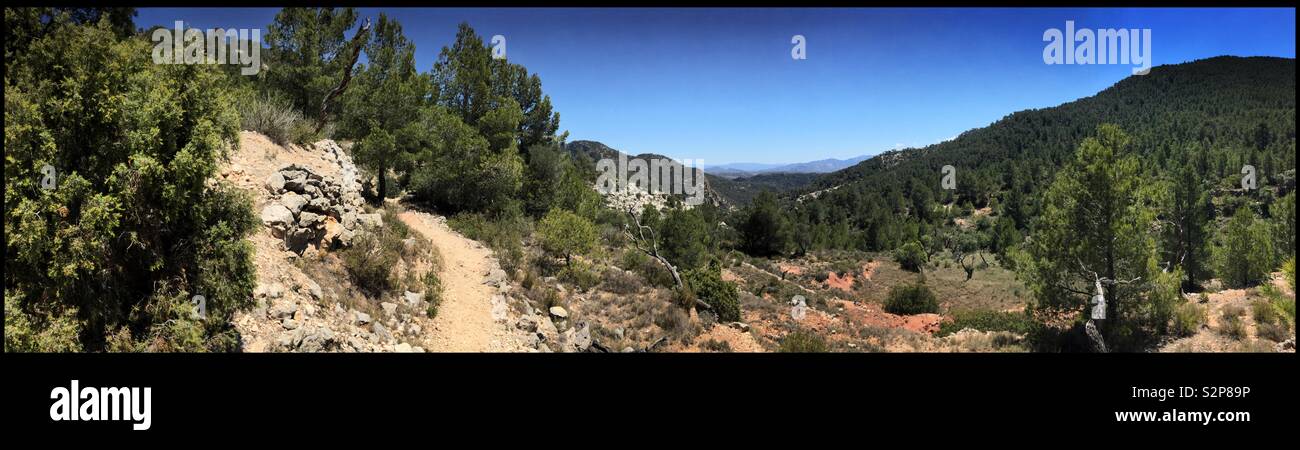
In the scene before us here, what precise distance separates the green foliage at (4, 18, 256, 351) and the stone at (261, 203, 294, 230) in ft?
10.1

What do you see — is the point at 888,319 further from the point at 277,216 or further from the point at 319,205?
the point at 277,216

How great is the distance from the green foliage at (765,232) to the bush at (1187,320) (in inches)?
1261

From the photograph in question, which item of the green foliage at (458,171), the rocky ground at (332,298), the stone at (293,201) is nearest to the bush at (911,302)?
the rocky ground at (332,298)

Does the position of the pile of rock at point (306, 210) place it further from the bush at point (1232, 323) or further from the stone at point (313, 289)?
the bush at point (1232, 323)

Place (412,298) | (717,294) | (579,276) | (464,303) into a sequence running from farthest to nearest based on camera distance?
1. (717,294)
2. (579,276)
3. (464,303)
4. (412,298)

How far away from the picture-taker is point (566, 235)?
17281 mm

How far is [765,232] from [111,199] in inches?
1671

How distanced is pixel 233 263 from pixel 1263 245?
101 feet

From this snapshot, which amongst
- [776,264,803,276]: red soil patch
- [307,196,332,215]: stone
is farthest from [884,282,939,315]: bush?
[307,196,332,215]: stone

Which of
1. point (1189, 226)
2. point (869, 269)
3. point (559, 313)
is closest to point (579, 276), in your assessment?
point (559, 313)
